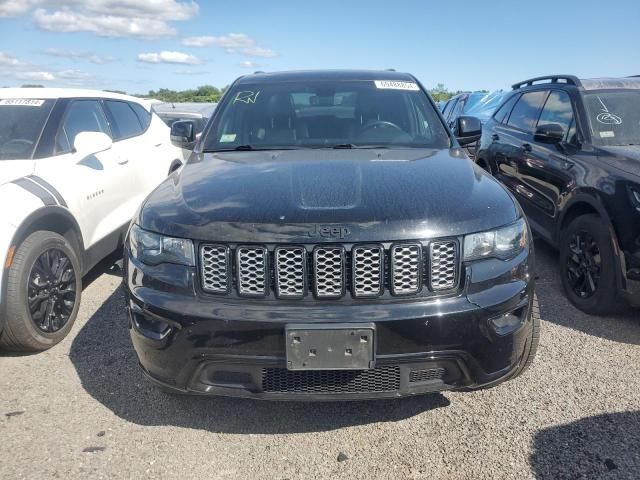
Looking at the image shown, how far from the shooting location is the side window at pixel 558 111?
4594 mm

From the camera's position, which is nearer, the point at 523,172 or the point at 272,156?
the point at 272,156

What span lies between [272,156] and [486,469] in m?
1.97

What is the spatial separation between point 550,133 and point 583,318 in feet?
5.49

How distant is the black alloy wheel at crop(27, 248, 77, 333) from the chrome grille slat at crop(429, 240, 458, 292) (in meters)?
2.53

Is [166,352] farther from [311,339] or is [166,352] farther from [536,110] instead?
[536,110]

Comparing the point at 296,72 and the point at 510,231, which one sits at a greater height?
the point at 296,72

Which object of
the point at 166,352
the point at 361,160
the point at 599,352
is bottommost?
the point at 599,352

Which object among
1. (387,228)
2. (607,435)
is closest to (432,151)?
(387,228)

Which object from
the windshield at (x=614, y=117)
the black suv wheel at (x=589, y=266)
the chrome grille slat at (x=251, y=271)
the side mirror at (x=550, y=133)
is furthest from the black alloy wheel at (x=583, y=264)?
the chrome grille slat at (x=251, y=271)

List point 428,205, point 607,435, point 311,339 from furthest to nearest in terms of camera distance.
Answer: point 607,435
point 428,205
point 311,339

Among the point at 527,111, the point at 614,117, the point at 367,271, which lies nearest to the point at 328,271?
the point at 367,271

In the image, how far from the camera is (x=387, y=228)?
2.20m

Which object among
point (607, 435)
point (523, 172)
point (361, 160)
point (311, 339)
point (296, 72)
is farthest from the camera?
point (523, 172)

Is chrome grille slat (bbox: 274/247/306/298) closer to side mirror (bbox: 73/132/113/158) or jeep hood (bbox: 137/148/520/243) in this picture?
jeep hood (bbox: 137/148/520/243)
